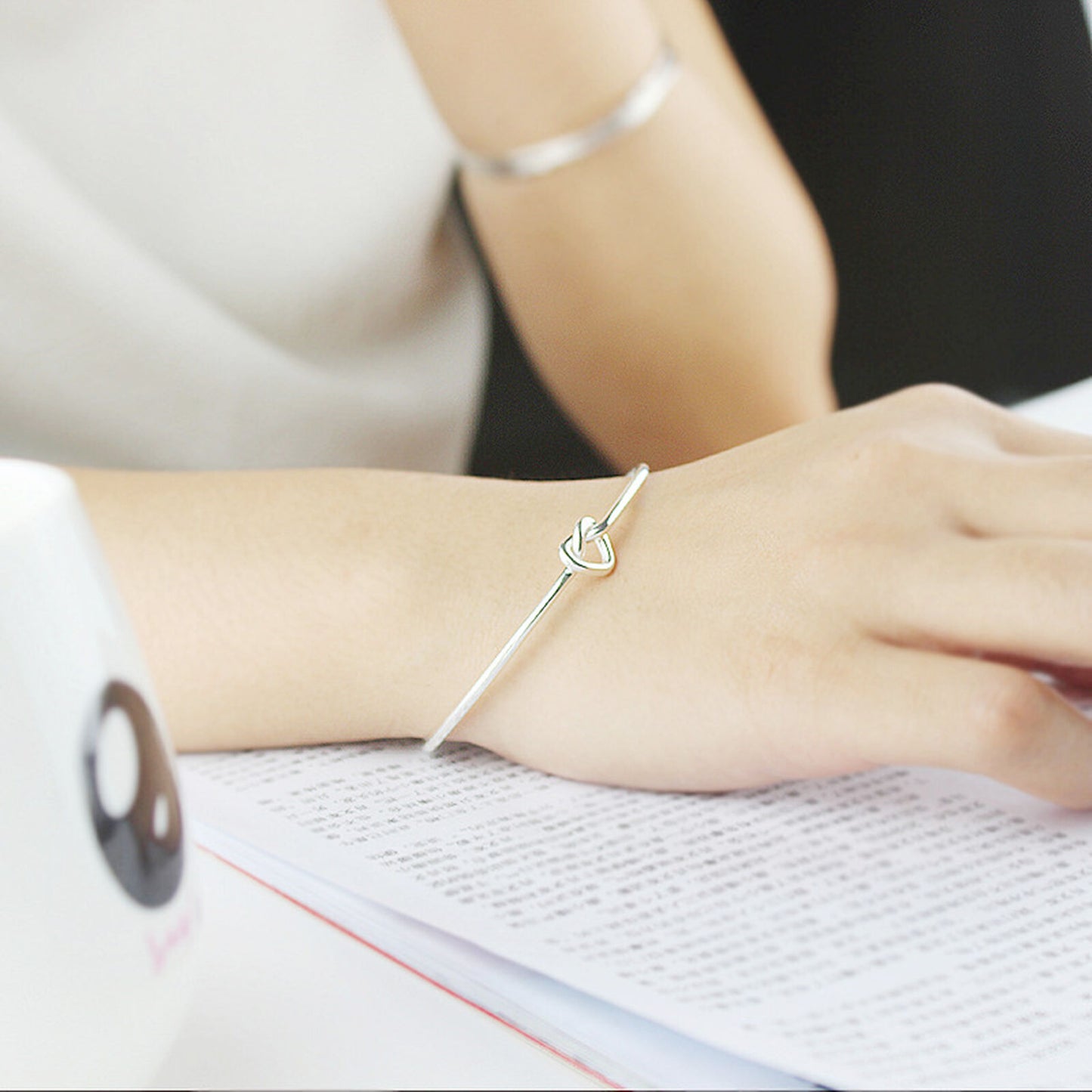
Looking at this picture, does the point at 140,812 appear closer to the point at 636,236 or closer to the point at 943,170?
the point at 636,236

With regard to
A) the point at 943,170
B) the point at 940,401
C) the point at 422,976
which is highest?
the point at 943,170

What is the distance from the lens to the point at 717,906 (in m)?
0.30

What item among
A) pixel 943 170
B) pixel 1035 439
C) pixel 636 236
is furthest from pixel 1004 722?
pixel 943 170

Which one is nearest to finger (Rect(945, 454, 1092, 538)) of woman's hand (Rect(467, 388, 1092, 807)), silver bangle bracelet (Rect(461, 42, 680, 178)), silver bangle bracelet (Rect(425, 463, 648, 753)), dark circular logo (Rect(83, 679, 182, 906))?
woman's hand (Rect(467, 388, 1092, 807))

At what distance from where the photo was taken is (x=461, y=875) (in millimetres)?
321

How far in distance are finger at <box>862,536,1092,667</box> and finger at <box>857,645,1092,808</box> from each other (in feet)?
0.04

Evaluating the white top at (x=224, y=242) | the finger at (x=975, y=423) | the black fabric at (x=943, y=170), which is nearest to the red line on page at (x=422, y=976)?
the finger at (x=975, y=423)

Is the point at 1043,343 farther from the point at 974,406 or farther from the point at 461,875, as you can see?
the point at 461,875

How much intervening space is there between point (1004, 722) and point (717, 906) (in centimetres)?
9

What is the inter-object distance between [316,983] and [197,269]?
0.51 metres

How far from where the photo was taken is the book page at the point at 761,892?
0.25m

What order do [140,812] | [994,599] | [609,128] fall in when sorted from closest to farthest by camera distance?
[140,812] < [994,599] < [609,128]

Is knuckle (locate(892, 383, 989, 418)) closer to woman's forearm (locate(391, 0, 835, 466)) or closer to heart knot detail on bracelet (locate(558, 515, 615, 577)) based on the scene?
heart knot detail on bracelet (locate(558, 515, 615, 577))

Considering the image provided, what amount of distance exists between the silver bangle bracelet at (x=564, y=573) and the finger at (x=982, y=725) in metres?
0.10
